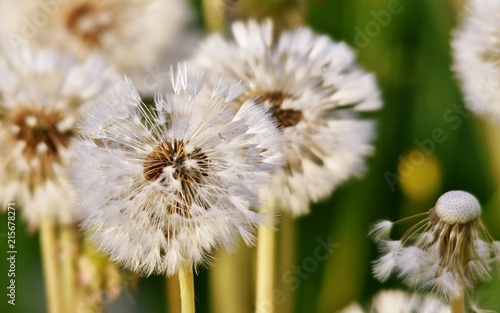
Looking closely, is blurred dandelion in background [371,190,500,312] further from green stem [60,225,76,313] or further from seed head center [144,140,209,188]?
green stem [60,225,76,313]

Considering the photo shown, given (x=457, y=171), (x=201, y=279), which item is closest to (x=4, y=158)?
(x=201, y=279)

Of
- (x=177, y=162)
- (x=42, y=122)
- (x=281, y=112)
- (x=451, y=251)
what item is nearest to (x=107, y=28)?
(x=42, y=122)

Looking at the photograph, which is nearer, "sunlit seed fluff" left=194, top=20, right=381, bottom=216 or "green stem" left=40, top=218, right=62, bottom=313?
"sunlit seed fluff" left=194, top=20, right=381, bottom=216

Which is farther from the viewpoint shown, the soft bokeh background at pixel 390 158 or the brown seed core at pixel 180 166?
the soft bokeh background at pixel 390 158

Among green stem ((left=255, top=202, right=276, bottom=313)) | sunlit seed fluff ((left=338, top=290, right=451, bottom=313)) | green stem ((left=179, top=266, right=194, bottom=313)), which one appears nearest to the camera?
green stem ((left=179, top=266, right=194, bottom=313))

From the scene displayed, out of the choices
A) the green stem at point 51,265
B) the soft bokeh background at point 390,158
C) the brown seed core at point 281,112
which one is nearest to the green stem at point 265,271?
the soft bokeh background at point 390,158

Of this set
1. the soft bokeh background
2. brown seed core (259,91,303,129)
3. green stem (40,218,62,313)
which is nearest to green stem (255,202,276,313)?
the soft bokeh background

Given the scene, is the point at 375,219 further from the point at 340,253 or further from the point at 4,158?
the point at 4,158

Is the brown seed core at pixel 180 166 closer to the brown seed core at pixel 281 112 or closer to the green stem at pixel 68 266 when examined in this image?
the brown seed core at pixel 281 112
